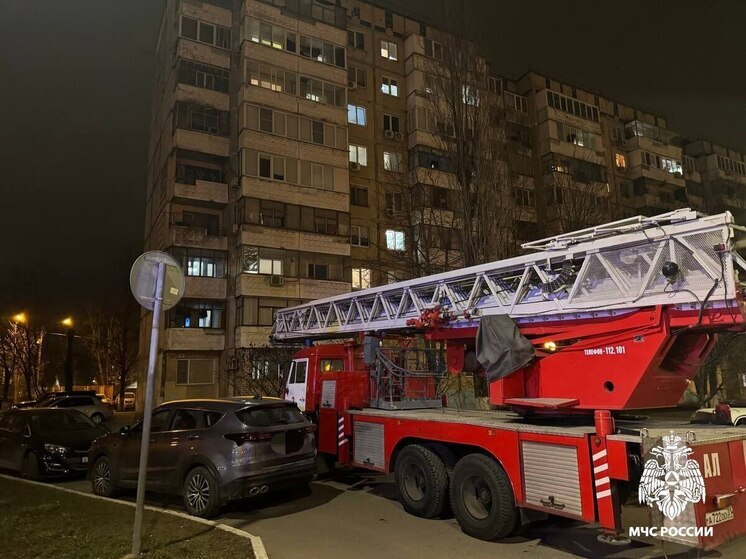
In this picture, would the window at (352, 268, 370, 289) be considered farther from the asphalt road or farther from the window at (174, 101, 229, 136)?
the asphalt road

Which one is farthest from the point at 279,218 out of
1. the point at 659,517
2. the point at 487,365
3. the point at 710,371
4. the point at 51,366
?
the point at 51,366

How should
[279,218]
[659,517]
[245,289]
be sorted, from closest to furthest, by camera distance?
[659,517]
[245,289]
[279,218]

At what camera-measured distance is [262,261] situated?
27812 mm

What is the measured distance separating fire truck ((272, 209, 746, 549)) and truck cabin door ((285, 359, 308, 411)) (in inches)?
95.2

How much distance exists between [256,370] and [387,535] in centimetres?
1851

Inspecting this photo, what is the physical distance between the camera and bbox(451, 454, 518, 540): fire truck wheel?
21.2 ft

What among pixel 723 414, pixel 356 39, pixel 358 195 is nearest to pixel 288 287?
pixel 358 195

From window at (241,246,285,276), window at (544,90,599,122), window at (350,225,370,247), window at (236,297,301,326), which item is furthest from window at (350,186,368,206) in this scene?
window at (544,90,599,122)

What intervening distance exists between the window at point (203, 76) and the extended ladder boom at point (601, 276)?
24.6m

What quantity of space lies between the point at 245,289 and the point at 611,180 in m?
27.8

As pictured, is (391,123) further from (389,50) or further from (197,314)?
A: (197,314)

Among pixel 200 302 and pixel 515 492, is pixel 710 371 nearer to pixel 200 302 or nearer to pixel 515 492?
pixel 515 492

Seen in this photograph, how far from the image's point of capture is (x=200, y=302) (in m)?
27.9

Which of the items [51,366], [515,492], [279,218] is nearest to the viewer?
[515,492]
